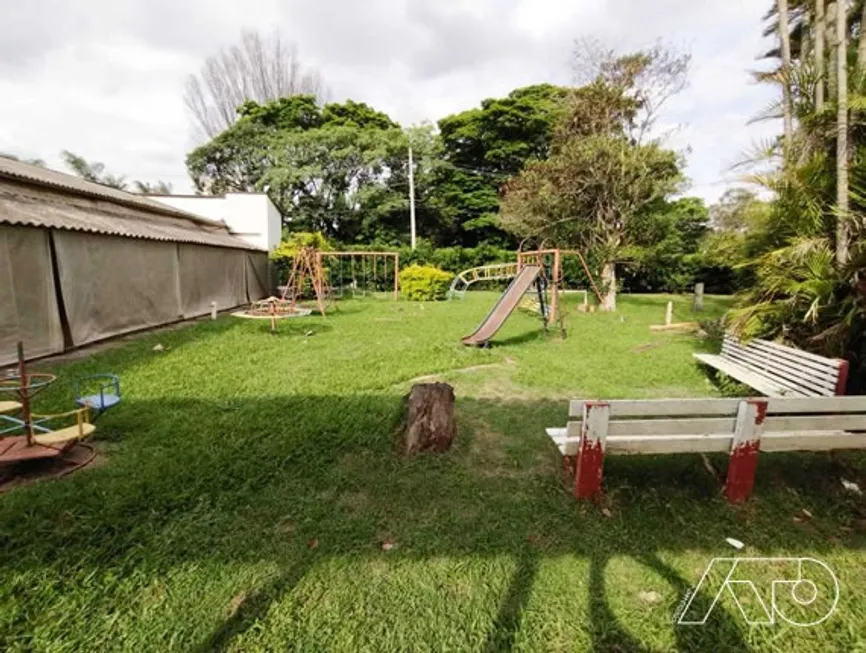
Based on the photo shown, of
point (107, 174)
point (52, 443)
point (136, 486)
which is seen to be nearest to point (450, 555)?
point (136, 486)

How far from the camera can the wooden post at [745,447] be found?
2812 millimetres

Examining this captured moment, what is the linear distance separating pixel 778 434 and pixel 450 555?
244 cm

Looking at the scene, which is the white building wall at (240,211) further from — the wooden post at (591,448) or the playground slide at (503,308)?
the wooden post at (591,448)

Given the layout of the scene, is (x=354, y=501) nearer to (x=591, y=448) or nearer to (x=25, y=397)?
(x=591, y=448)

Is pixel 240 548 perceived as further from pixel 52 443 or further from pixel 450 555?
pixel 52 443

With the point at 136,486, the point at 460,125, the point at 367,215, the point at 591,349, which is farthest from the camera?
the point at 460,125

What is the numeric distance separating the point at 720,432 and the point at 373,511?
2420mm

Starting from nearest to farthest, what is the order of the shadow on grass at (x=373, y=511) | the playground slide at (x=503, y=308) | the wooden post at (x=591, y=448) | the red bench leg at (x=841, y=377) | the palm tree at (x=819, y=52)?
the shadow on grass at (x=373, y=511) < the wooden post at (x=591, y=448) < the red bench leg at (x=841, y=377) < the palm tree at (x=819, y=52) < the playground slide at (x=503, y=308)

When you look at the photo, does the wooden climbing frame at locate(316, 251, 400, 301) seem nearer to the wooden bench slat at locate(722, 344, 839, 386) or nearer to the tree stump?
the tree stump

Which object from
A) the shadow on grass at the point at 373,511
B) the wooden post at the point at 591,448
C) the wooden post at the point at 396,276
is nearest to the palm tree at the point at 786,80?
the shadow on grass at the point at 373,511

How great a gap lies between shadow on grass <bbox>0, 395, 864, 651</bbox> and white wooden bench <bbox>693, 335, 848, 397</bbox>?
71 centimetres

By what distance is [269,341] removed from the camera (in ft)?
26.5

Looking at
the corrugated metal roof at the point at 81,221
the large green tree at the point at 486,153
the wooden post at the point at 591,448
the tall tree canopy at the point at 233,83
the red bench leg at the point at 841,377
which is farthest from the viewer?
the tall tree canopy at the point at 233,83

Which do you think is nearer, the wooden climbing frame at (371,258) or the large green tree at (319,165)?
the wooden climbing frame at (371,258)
